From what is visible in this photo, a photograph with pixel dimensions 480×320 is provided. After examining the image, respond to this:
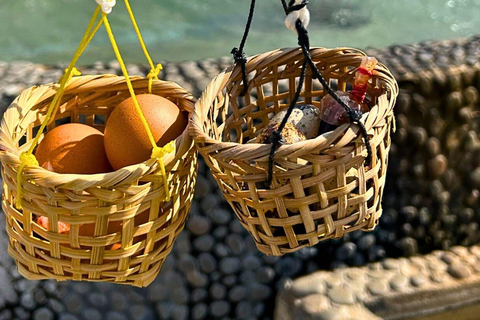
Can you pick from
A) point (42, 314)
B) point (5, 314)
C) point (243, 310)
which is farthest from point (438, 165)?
point (5, 314)

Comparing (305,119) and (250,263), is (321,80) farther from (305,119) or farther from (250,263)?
(250,263)

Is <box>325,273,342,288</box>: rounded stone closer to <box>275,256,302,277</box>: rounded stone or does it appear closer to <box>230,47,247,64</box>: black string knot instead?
<box>275,256,302,277</box>: rounded stone

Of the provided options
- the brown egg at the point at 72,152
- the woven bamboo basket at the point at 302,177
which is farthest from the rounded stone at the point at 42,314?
the woven bamboo basket at the point at 302,177

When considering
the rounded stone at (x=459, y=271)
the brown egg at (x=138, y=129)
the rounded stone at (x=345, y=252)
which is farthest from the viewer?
the rounded stone at (x=345, y=252)

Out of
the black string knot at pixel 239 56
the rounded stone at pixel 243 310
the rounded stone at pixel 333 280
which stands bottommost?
the rounded stone at pixel 243 310

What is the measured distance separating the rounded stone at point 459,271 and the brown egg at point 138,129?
4.04ft

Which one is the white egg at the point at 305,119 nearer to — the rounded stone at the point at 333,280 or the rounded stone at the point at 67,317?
the rounded stone at the point at 333,280

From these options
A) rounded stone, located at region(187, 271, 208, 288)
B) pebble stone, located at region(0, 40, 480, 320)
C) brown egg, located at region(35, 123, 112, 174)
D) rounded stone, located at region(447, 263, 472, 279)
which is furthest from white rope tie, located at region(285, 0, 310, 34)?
rounded stone, located at region(447, 263, 472, 279)

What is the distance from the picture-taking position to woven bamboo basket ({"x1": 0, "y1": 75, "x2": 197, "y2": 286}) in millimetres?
837

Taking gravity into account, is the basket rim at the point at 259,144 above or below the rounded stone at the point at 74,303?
above

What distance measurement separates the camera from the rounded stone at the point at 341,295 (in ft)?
5.76

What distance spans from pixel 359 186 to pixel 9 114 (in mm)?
598

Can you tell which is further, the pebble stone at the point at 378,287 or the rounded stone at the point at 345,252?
the rounded stone at the point at 345,252

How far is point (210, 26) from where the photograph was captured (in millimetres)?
3619
